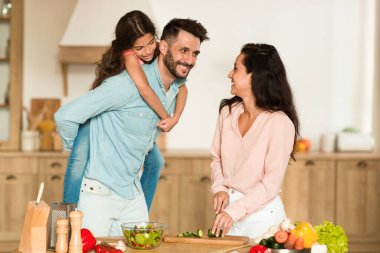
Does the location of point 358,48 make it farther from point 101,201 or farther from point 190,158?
point 101,201

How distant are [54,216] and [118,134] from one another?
0.69 metres

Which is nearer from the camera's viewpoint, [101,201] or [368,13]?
[101,201]

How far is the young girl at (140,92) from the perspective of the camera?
11.5ft

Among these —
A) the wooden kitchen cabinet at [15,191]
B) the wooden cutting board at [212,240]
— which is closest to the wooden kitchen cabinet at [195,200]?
the wooden kitchen cabinet at [15,191]

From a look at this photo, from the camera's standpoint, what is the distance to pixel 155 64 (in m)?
3.63

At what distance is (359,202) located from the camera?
630 centimetres

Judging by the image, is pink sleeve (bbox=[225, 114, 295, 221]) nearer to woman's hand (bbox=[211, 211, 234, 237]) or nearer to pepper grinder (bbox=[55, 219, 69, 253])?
woman's hand (bbox=[211, 211, 234, 237])

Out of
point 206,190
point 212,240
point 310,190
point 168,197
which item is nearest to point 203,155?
point 206,190

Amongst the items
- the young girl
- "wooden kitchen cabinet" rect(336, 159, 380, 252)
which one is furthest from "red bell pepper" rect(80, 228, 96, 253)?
"wooden kitchen cabinet" rect(336, 159, 380, 252)

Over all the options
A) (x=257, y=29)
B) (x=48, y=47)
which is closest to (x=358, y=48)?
(x=257, y=29)

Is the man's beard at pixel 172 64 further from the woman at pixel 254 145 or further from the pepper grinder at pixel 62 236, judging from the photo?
the pepper grinder at pixel 62 236

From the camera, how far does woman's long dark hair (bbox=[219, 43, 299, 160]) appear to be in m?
3.47

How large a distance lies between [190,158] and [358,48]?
6.01 ft

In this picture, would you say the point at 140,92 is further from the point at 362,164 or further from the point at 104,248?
the point at 362,164
